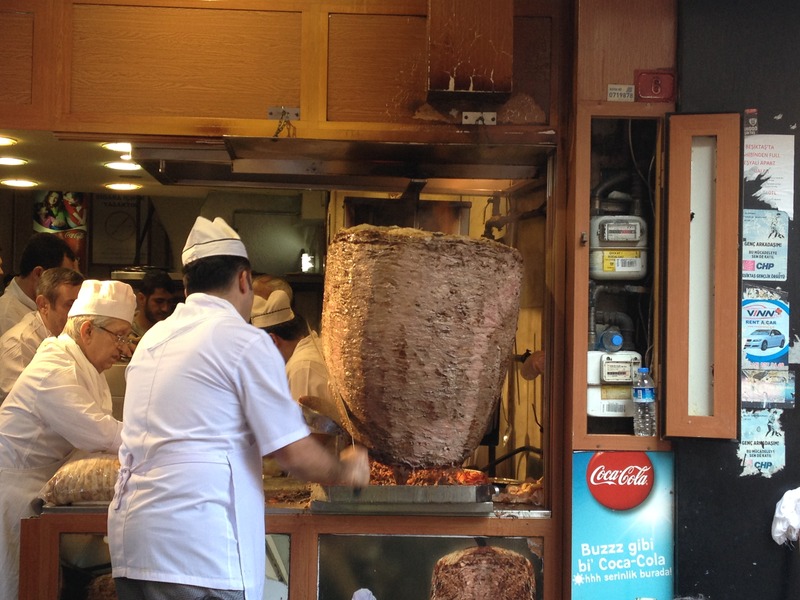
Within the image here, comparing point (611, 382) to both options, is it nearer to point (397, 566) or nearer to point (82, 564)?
point (397, 566)

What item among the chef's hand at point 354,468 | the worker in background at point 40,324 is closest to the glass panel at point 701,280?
the chef's hand at point 354,468

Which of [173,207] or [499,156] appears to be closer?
[499,156]

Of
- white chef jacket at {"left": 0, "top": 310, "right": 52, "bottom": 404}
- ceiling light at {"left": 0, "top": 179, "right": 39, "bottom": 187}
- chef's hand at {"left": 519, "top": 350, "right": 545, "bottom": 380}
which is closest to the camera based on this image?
chef's hand at {"left": 519, "top": 350, "right": 545, "bottom": 380}

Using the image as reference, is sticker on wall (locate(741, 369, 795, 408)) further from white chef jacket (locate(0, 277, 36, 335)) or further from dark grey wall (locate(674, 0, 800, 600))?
white chef jacket (locate(0, 277, 36, 335))

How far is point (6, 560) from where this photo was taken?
2912 millimetres

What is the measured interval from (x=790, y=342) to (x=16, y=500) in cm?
258

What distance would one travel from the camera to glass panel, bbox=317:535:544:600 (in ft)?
9.13

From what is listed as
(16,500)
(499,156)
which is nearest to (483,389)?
(499,156)

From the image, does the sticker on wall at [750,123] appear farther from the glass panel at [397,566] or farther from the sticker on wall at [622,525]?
the glass panel at [397,566]

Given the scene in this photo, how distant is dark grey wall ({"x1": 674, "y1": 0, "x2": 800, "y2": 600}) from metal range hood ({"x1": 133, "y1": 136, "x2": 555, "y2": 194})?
0.56 meters

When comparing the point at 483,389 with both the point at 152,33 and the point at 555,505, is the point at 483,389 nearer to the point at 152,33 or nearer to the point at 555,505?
the point at 555,505

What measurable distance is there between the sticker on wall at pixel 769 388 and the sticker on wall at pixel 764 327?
0.03 metres

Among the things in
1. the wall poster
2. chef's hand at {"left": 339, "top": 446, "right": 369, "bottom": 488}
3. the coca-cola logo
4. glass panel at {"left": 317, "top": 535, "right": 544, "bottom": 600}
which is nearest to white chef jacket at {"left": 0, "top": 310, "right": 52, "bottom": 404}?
glass panel at {"left": 317, "top": 535, "right": 544, "bottom": 600}

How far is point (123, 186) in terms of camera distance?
4723mm
